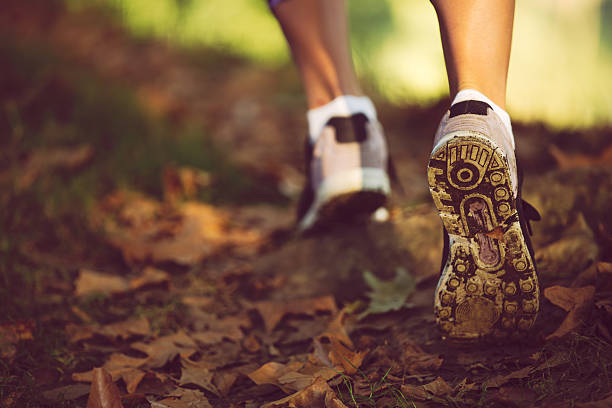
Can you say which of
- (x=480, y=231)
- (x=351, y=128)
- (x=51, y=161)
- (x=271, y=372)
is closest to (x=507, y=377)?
(x=480, y=231)

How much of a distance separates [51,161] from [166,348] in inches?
62.5

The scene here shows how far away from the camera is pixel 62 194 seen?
235 cm

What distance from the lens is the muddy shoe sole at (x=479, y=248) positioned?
1022 millimetres

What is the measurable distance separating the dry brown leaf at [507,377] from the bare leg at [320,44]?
3.32ft

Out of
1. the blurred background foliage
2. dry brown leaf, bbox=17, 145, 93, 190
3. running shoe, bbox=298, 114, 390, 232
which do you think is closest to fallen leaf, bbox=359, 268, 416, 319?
running shoe, bbox=298, 114, 390, 232

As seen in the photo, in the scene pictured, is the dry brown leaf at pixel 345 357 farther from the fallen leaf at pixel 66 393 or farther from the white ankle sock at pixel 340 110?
the white ankle sock at pixel 340 110

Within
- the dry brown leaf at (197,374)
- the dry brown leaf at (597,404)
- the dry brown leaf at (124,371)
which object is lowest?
the dry brown leaf at (197,374)

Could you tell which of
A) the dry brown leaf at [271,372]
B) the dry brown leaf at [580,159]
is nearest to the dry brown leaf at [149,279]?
the dry brown leaf at [271,372]

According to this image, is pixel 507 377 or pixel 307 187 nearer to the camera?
pixel 507 377

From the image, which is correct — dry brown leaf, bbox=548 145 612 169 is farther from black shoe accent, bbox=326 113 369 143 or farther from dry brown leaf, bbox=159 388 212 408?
dry brown leaf, bbox=159 388 212 408

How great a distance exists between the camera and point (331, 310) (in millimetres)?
1558

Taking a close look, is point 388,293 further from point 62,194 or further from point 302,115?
point 302,115

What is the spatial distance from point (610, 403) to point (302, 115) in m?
3.27

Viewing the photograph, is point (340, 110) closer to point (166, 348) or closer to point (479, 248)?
point (479, 248)
